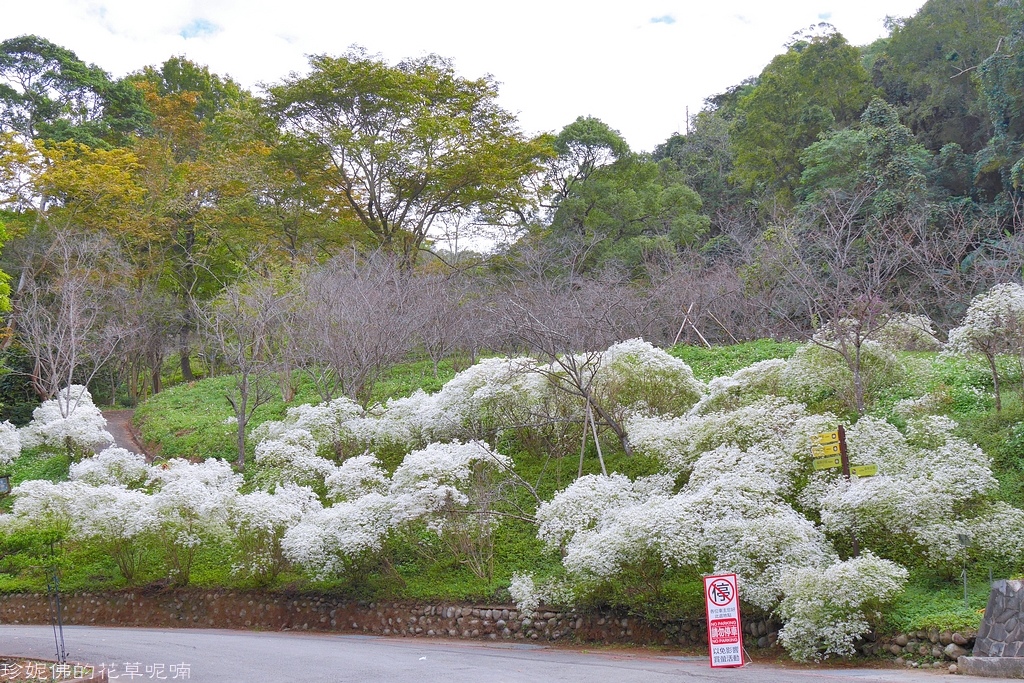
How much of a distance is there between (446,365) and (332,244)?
7.76 meters

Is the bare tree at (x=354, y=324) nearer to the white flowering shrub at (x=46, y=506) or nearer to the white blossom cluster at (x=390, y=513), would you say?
the white flowering shrub at (x=46, y=506)

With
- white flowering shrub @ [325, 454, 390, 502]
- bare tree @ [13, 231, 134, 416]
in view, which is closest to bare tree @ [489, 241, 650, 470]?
white flowering shrub @ [325, 454, 390, 502]

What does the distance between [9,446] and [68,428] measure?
1.64 m

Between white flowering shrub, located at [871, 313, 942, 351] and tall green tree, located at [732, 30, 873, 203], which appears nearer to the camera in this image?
white flowering shrub, located at [871, 313, 942, 351]

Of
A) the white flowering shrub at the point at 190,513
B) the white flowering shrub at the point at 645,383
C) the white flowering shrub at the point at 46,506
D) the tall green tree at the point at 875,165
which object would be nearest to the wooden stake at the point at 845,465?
the white flowering shrub at the point at 645,383

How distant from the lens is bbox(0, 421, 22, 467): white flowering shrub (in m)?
22.6

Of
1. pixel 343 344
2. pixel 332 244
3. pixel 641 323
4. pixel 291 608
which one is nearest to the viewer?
pixel 291 608

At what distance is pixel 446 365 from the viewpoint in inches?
1024

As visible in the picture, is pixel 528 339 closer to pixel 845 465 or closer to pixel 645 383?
pixel 645 383

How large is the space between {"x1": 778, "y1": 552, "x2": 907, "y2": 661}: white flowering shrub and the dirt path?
18038mm

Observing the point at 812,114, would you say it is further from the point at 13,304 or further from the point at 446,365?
the point at 13,304

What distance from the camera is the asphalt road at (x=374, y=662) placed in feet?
30.2

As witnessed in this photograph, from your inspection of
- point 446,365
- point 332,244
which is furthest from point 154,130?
point 446,365

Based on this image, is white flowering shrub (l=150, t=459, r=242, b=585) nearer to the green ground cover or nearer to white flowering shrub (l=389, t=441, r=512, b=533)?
the green ground cover
